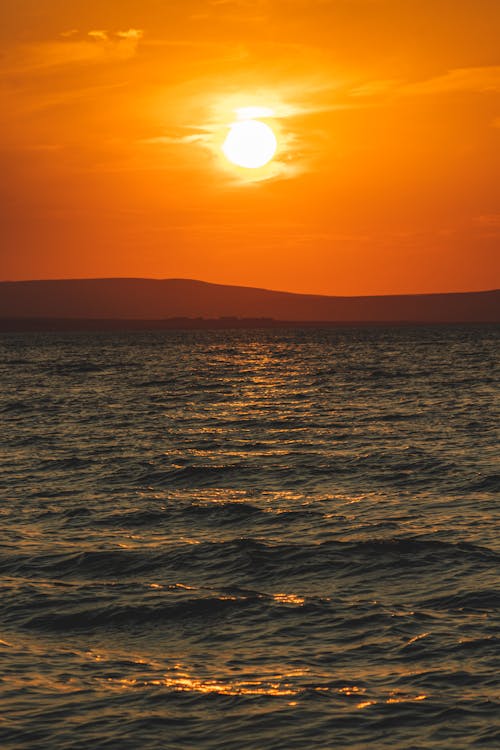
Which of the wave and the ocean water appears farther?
the wave

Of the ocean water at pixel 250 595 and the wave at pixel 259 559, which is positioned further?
the wave at pixel 259 559

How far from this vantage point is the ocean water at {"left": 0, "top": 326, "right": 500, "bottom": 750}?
42.3 feet

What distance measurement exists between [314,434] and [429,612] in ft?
95.2

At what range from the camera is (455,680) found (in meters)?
14.1

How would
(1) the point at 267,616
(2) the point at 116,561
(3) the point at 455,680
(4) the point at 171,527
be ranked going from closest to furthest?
(3) the point at 455,680 < (1) the point at 267,616 < (2) the point at 116,561 < (4) the point at 171,527

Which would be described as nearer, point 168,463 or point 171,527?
point 171,527

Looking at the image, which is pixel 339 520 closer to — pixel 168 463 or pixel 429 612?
pixel 429 612

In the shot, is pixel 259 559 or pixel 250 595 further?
pixel 259 559

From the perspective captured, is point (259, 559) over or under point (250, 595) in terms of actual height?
over

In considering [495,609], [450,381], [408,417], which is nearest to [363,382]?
[450,381]

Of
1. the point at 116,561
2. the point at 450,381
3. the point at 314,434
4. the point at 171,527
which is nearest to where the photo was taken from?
the point at 116,561

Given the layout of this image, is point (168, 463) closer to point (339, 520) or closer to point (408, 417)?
point (339, 520)

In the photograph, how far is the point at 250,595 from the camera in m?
18.5

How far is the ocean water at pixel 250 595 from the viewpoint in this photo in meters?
12.9
